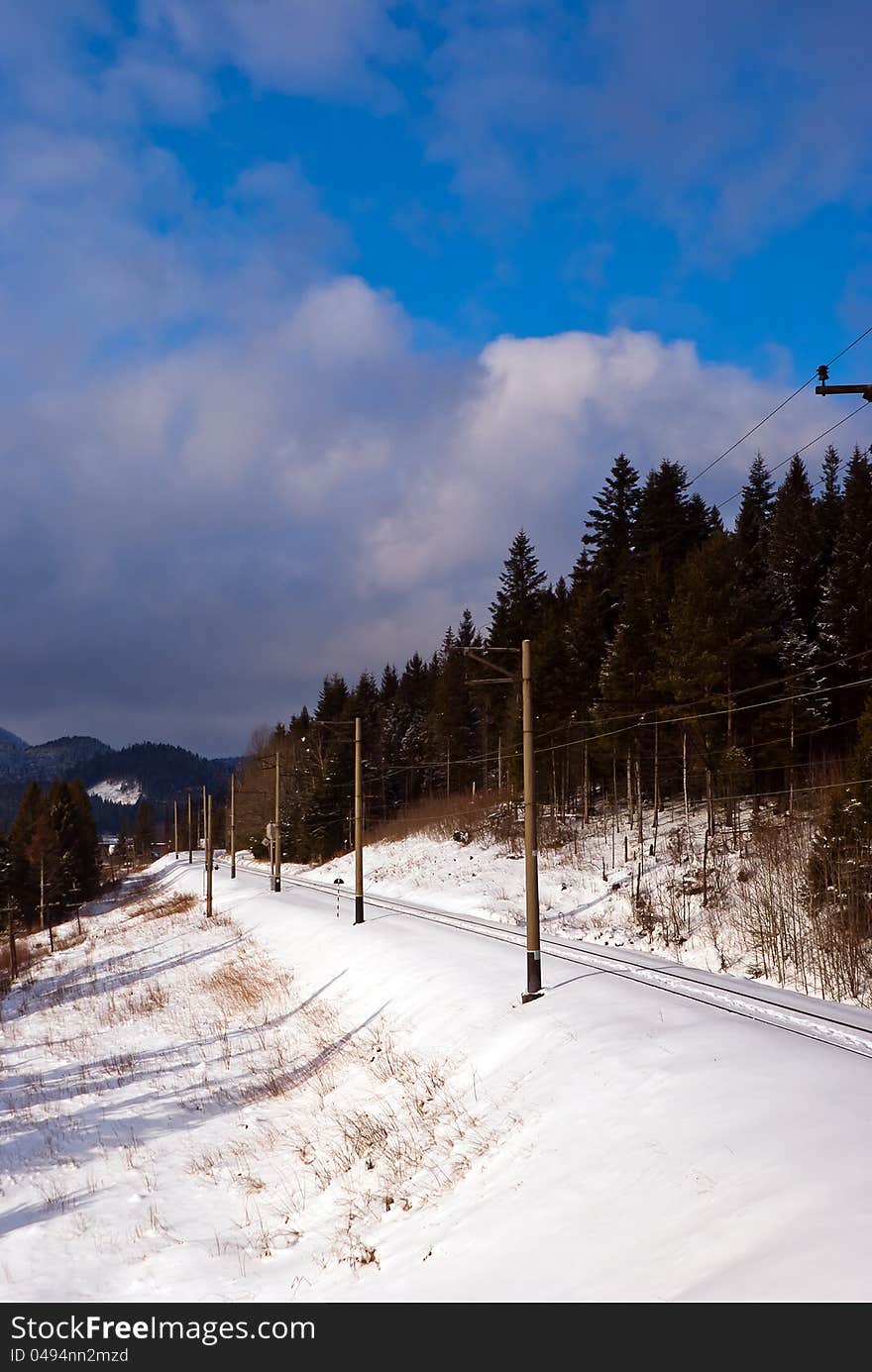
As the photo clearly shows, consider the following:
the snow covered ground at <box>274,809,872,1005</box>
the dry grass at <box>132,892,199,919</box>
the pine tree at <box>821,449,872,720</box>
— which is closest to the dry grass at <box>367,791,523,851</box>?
the snow covered ground at <box>274,809,872,1005</box>

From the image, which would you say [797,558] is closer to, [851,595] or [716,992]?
[851,595]

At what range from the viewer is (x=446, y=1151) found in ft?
43.6

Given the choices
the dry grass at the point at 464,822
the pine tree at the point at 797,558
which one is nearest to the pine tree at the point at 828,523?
the pine tree at the point at 797,558

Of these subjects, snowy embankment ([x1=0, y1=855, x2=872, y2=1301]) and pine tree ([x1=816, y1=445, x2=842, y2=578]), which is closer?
snowy embankment ([x1=0, y1=855, x2=872, y2=1301])

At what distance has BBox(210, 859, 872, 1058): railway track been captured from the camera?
14.3 m

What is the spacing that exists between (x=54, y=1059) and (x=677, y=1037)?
18393mm

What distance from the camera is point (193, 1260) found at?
37.8ft

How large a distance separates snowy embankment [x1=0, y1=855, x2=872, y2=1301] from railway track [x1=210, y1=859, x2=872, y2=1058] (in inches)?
25.0

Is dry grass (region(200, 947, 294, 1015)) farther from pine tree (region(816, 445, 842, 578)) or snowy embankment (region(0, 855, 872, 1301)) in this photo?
pine tree (region(816, 445, 842, 578))

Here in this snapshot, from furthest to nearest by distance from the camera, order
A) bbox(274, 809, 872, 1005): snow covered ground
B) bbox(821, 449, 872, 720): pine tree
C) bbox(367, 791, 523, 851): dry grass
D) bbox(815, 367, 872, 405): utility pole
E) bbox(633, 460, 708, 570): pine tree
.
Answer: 1. bbox(633, 460, 708, 570): pine tree
2. bbox(367, 791, 523, 851): dry grass
3. bbox(821, 449, 872, 720): pine tree
4. bbox(274, 809, 872, 1005): snow covered ground
5. bbox(815, 367, 872, 405): utility pole

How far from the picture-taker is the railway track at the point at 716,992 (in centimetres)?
1428

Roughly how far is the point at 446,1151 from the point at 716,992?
25.4 ft

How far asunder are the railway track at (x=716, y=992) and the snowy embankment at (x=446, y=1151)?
0.63m

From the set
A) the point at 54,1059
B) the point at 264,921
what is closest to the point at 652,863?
the point at 264,921
